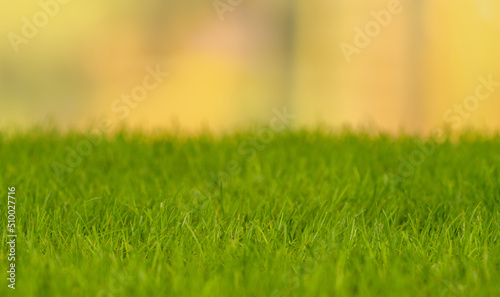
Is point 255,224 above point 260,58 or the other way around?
the other way around

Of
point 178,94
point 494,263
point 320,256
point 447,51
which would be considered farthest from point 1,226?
point 447,51

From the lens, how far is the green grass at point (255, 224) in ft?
5.32

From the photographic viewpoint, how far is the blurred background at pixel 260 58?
567 centimetres

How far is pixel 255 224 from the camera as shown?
213 cm

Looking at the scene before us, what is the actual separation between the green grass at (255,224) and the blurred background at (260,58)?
7.05ft

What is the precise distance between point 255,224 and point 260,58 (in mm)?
3878

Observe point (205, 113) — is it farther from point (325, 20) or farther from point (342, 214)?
point (342, 214)

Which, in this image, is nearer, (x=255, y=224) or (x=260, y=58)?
(x=255, y=224)

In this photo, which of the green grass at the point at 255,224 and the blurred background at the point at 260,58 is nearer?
the green grass at the point at 255,224

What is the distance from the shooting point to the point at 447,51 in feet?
19.1

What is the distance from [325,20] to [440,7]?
1092 millimetres

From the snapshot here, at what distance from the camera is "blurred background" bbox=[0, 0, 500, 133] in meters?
5.67

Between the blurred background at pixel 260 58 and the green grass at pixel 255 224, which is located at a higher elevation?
the blurred background at pixel 260 58

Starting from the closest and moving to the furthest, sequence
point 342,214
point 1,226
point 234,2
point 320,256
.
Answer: point 320,256
point 1,226
point 342,214
point 234,2
